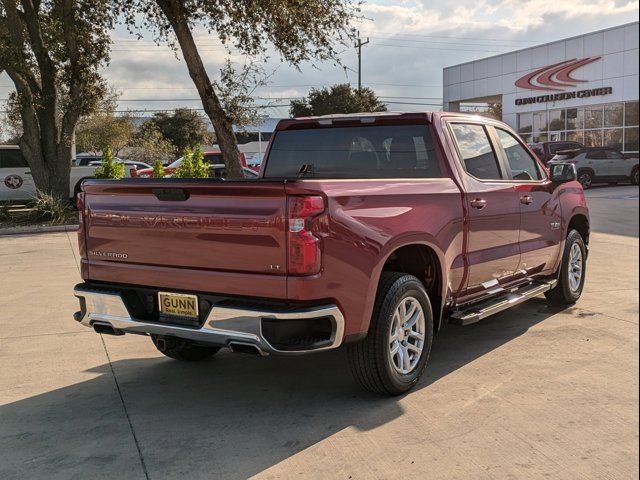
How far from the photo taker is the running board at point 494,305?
4.70 m

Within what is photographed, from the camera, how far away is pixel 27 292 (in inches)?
307

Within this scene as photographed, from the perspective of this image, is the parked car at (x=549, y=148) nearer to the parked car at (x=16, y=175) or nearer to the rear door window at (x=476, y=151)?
the parked car at (x=16, y=175)

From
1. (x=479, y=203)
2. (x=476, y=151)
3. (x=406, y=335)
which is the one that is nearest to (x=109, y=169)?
Answer: (x=476, y=151)

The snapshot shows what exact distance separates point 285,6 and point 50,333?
380 inches

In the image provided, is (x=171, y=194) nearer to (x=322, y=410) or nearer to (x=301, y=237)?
(x=301, y=237)

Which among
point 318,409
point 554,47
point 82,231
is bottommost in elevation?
point 318,409

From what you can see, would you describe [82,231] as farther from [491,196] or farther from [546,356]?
[546,356]

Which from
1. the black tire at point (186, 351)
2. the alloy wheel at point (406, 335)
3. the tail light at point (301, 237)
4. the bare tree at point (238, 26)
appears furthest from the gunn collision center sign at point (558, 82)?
the tail light at point (301, 237)

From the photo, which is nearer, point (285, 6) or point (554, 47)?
point (285, 6)

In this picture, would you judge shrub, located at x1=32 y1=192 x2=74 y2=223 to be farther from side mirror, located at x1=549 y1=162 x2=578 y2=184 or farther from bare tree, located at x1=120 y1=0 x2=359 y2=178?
side mirror, located at x1=549 y1=162 x2=578 y2=184

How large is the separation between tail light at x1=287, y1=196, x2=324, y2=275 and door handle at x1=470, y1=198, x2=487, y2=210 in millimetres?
1769

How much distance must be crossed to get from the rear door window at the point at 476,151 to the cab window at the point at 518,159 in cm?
31

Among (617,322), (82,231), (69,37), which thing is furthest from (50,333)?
(69,37)

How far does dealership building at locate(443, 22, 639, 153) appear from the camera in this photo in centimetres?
2925
